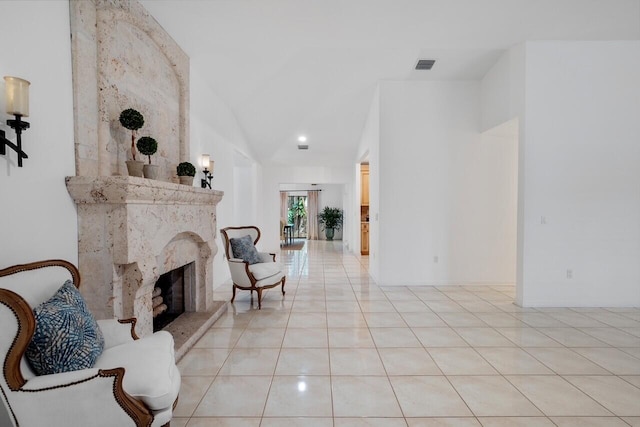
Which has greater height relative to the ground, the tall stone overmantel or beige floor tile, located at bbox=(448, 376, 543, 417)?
the tall stone overmantel

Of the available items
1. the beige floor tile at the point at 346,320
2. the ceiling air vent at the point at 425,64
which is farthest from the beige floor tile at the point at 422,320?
the ceiling air vent at the point at 425,64

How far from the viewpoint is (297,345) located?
3041 millimetres

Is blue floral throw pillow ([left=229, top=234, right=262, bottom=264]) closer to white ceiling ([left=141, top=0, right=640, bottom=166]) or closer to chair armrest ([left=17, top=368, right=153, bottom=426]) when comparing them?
white ceiling ([left=141, top=0, right=640, bottom=166])

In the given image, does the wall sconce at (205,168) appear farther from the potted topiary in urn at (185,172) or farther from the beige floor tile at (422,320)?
the beige floor tile at (422,320)

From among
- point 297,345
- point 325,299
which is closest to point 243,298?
point 325,299

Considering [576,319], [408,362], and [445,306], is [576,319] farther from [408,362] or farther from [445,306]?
[408,362]

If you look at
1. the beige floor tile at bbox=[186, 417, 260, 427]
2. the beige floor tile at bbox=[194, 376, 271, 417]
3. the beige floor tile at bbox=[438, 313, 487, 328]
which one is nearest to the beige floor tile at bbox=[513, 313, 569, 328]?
the beige floor tile at bbox=[438, 313, 487, 328]

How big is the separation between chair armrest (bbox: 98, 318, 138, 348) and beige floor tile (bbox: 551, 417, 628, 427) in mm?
2624

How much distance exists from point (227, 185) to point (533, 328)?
199 inches

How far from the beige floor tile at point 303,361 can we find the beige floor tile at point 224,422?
57 centimetres

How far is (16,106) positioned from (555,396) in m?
3.72

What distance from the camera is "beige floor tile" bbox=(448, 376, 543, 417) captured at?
2.04 meters

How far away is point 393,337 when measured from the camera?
3221 millimetres

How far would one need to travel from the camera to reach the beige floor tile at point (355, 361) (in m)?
2.55
